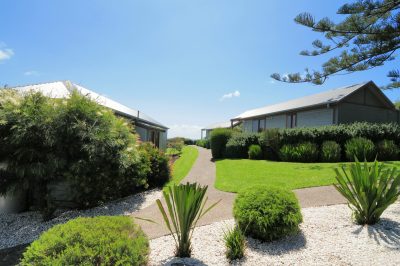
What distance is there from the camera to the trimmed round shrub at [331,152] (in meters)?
14.9

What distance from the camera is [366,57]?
10.8 metres

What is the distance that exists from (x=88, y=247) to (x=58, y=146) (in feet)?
14.5

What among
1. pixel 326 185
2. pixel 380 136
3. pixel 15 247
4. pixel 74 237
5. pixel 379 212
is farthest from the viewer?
pixel 380 136

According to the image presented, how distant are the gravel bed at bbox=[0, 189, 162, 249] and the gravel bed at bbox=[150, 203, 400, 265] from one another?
292 cm

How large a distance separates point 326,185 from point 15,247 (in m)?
8.42

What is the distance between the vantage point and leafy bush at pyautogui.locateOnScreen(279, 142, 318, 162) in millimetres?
15354

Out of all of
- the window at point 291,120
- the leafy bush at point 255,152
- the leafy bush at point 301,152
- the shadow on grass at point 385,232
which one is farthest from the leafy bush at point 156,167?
the window at point 291,120

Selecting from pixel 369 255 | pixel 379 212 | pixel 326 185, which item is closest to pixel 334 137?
pixel 326 185

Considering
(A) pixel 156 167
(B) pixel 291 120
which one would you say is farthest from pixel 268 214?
(B) pixel 291 120

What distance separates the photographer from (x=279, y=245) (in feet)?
14.6

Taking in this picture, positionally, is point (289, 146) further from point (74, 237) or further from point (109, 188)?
point (74, 237)

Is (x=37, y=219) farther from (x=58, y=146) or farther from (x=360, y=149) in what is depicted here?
(x=360, y=149)

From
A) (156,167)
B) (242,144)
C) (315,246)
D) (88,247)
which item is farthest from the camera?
(242,144)

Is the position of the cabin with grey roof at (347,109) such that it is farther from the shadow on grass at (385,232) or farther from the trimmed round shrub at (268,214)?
the trimmed round shrub at (268,214)
